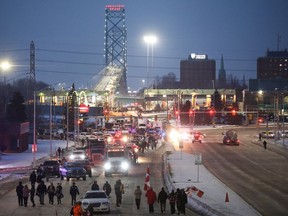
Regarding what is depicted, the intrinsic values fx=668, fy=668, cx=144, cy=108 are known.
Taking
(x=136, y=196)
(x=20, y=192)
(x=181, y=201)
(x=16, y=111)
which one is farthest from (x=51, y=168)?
(x=16, y=111)

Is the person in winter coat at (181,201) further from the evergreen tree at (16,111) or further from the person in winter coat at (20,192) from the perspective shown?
the evergreen tree at (16,111)

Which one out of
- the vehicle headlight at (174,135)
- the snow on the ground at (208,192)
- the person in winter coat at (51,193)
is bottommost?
the snow on the ground at (208,192)

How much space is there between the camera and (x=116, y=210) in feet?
95.0

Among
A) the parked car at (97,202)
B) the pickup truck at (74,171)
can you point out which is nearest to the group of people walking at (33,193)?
the parked car at (97,202)

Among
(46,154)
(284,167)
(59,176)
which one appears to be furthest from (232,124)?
(59,176)

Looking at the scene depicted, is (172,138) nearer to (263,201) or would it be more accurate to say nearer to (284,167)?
(284,167)

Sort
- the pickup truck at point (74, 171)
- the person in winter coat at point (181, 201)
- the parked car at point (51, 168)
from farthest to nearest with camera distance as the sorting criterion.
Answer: the parked car at point (51, 168), the pickup truck at point (74, 171), the person in winter coat at point (181, 201)

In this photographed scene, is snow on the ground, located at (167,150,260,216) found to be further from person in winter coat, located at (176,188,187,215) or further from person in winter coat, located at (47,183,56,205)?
person in winter coat, located at (47,183,56,205)

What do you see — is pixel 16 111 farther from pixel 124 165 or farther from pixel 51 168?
pixel 51 168

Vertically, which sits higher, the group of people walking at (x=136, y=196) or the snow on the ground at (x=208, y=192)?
the group of people walking at (x=136, y=196)

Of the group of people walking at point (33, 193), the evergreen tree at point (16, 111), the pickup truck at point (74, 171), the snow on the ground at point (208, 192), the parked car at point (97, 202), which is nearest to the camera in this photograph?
the parked car at point (97, 202)

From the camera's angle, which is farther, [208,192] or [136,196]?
[208,192]

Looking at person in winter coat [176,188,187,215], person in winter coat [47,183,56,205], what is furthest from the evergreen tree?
person in winter coat [176,188,187,215]

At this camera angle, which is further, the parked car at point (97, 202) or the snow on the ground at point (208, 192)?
the snow on the ground at point (208, 192)
